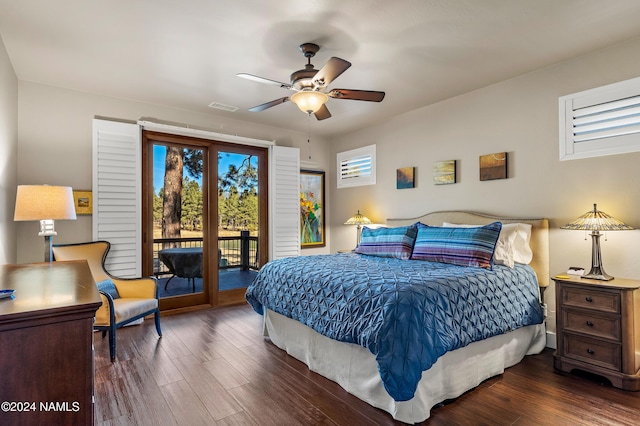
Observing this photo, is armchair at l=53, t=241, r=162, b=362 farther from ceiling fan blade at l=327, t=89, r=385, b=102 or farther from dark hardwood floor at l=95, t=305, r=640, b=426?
ceiling fan blade at l=327, t=89, r=385, b=102

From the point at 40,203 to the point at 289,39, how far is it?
2.48m

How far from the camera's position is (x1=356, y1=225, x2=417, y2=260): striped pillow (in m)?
3.58

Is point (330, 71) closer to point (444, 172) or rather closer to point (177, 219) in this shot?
point (444, 172)

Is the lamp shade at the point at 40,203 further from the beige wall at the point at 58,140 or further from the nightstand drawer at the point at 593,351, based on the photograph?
the nightstand drawer at the point at 593,351

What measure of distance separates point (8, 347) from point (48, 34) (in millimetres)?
2706

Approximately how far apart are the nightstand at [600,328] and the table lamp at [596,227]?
0.10 meters

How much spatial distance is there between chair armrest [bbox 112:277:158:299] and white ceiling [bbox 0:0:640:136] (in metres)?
2.14

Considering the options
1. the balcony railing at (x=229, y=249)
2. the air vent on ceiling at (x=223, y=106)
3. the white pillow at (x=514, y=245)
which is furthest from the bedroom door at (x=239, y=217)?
the white pillow at (x=514, y=245)

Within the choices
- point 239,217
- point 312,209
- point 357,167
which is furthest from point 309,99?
point 312,209

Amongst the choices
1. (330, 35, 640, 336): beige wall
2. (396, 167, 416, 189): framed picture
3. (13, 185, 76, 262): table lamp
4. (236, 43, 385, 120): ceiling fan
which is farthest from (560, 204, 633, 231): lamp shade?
(13, 185, 76, 262): table lamp

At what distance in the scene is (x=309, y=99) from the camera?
2.79 m

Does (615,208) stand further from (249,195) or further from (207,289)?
(207,289)

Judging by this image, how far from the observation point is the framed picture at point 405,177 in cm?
459

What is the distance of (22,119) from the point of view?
356 cm
